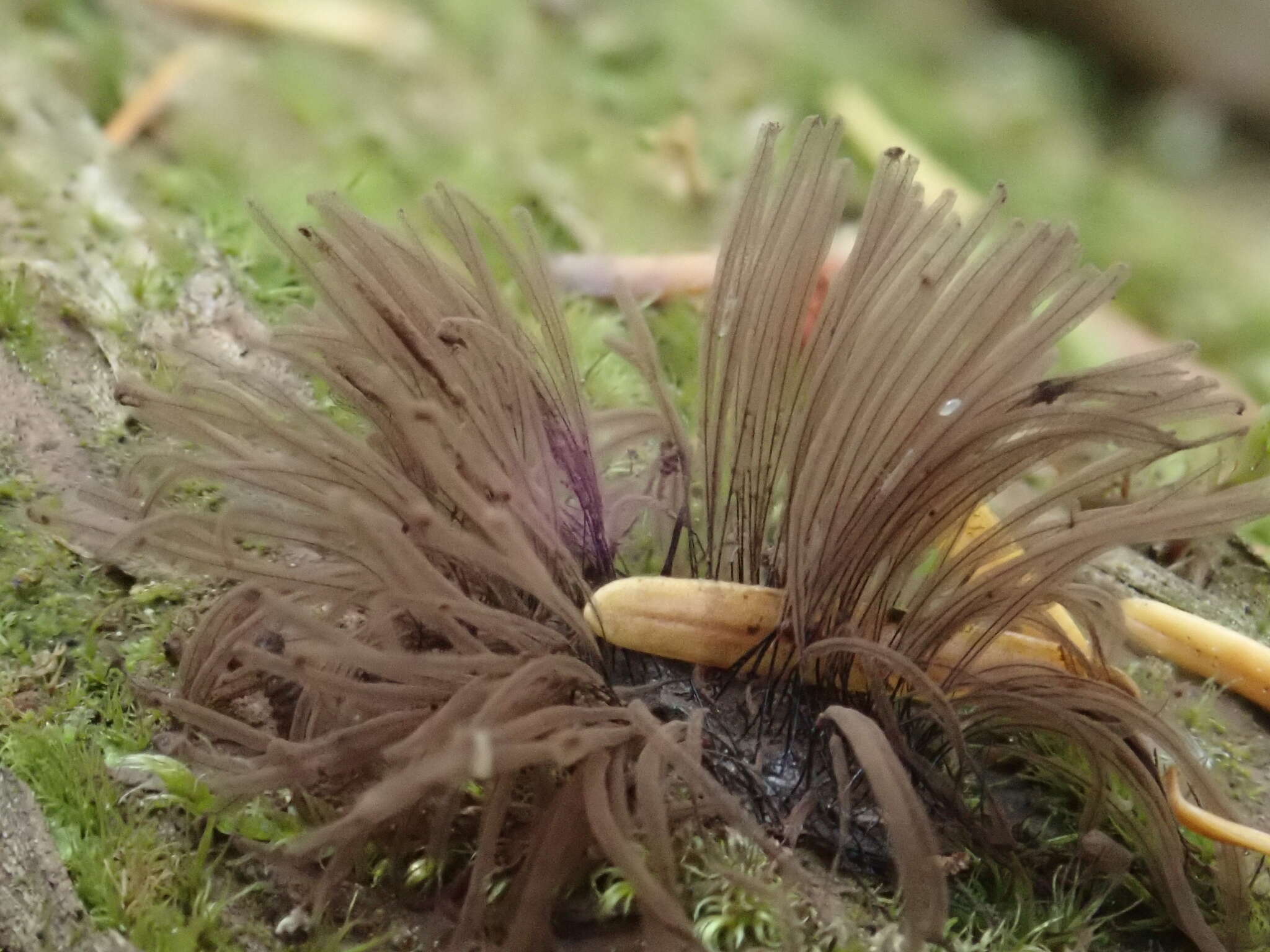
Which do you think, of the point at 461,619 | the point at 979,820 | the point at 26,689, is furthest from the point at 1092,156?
the point at 26,689

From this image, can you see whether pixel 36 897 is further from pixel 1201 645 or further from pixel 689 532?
pixel 1201 645

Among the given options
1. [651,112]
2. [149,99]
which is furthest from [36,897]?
[651,112]

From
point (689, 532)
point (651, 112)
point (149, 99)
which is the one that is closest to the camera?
point (689, 532)

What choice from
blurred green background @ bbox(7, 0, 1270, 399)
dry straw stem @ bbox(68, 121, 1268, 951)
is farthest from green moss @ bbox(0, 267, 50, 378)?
dry straw stem @ bbox(68, 121, 1268, 951)

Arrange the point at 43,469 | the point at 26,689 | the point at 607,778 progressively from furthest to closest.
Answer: the point at 43,469 → the point at 26,689 → the point at 607,778

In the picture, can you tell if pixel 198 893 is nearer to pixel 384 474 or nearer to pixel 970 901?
pixel 384 474

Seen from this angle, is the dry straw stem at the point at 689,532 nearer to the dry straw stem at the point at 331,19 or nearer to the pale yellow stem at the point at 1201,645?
the pale yellow stem at the point at 1201,645
